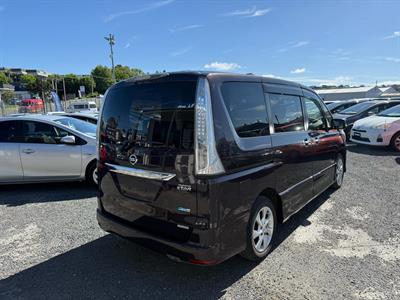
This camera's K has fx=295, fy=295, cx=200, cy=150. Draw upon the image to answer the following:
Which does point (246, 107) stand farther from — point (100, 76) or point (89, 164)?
point (100, 76)

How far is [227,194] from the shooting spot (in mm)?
2520

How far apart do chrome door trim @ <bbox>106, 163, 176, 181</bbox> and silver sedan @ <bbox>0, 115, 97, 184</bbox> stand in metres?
2.80

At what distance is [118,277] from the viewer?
2936mm

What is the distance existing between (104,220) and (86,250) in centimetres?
61

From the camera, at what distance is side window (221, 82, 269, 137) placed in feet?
8.93

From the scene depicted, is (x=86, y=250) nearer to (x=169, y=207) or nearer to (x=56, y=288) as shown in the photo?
(x=56, y=288)

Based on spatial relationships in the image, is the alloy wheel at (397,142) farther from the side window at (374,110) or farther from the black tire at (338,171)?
the black tire at (338,171)

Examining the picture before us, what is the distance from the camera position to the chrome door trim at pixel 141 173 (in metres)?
2.59

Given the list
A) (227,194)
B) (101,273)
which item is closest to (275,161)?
(227,194)

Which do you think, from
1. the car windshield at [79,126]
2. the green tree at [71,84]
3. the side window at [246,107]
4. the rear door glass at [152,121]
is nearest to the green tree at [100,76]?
the green tree at [71,84]

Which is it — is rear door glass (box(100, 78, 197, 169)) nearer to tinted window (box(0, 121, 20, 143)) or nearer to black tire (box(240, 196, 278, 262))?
black tire (box(240, 196, 278, 262))

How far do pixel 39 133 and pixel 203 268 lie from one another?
4.41 meters

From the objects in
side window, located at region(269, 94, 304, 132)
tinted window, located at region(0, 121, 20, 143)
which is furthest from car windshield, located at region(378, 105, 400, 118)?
tinted window, located at region(0, 121, 20, 143)

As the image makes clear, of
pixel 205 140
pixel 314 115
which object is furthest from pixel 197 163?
pixel 314 115
